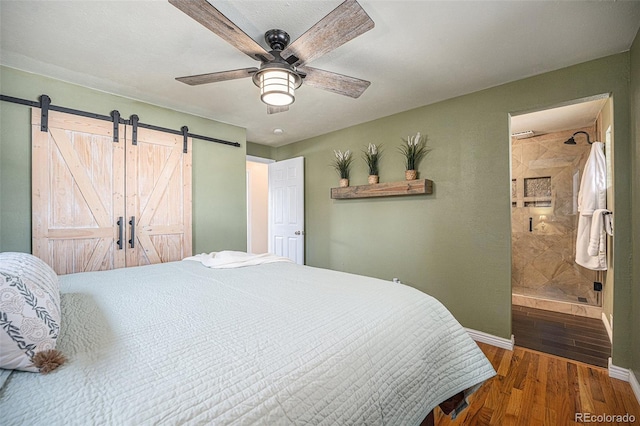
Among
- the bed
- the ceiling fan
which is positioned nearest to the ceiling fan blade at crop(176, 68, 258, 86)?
the ceiling fan

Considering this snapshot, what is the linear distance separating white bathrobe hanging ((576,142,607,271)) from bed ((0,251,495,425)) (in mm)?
2486

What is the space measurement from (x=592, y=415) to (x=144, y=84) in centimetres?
418

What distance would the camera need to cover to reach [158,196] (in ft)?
9.78

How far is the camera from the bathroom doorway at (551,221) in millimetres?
3285

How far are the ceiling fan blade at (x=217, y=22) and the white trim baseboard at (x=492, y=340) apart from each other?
3.01 metres

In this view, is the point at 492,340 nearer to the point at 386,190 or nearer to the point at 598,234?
the point at 598,234

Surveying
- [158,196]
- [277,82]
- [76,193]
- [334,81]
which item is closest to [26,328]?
[277,82]

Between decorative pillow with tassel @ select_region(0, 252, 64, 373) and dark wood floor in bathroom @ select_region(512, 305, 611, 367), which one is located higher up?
decorative pillow with tassel @ select_region(0, 252, 64, 373)

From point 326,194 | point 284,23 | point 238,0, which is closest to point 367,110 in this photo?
point 326,194

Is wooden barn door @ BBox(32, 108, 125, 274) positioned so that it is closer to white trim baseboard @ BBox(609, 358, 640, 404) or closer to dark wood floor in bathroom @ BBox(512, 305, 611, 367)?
dark wood floor in bathroom @ BBox(512, 305, 611, 367)

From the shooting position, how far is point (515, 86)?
2.47 m

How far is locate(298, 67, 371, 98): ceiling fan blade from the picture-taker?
1.78 metres

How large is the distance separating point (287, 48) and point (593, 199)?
3372 mm

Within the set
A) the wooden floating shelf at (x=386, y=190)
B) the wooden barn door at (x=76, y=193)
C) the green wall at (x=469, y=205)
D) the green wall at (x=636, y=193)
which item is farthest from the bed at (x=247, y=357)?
the wooden floating shelf at (x=386, y=190)
